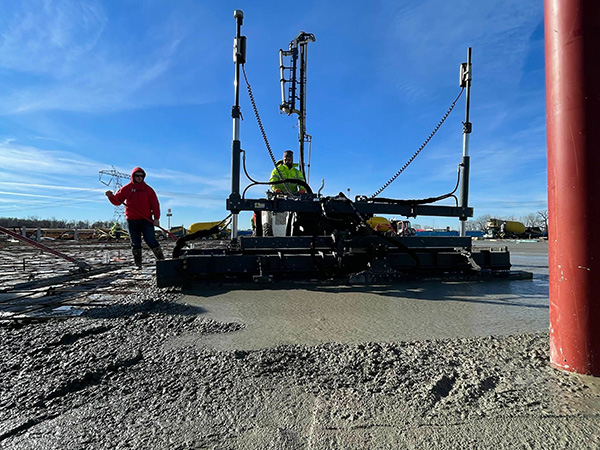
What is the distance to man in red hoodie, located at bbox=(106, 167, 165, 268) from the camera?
5.82m

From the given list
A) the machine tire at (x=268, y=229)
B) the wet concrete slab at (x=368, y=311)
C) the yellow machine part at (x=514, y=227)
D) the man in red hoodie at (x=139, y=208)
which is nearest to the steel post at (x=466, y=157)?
the wet concrete slab at (x=368, y=311)

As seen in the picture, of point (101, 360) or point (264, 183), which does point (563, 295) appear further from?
point (264, 183)

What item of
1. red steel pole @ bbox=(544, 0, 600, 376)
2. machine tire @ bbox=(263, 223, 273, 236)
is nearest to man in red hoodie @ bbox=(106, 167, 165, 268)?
machine tire @ bbox=(263, 223, 273, 236)

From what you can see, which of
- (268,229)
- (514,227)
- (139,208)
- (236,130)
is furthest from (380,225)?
(514,227)

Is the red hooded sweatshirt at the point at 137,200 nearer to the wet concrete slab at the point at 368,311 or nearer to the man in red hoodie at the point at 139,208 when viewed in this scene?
the man in red hoodie at the point at 139,208

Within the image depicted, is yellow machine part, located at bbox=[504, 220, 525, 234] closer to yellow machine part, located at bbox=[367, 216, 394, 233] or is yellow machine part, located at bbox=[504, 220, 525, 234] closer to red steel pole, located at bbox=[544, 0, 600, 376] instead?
yellow machine part, located at bbox=[367, 216, 394, 233]

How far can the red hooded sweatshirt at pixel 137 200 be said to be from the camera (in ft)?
19.0

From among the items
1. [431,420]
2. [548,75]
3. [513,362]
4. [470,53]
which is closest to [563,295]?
[513,362]

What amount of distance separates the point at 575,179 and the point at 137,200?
5.90m

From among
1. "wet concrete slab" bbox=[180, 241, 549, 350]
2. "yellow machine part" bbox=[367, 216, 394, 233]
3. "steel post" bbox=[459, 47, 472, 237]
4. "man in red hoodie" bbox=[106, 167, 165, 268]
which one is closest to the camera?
"wet concrete slab" bbox=[180, 241, 549, 350]

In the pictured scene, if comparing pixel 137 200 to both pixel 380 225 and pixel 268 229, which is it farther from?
pixel 380 225

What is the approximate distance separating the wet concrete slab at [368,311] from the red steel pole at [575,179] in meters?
0.70

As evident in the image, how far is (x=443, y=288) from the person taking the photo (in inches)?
164

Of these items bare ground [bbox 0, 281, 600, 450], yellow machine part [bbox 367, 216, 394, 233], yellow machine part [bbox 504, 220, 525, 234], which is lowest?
bare ground [bbox 0, 281, 600, 450]
